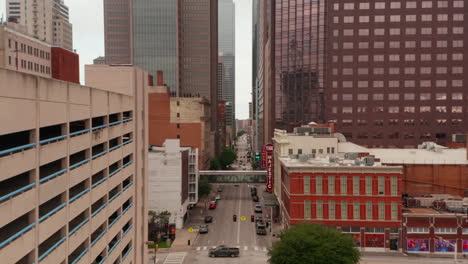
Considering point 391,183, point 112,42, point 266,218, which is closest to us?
point 391,183

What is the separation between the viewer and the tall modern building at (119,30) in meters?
171

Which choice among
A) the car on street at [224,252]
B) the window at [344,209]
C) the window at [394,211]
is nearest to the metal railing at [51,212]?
the car on street at [224,252]

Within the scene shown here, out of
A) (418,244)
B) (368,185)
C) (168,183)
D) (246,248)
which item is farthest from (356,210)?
(168,183)

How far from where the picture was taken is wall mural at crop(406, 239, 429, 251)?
60.9 meters

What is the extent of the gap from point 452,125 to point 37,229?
133449 millimetres

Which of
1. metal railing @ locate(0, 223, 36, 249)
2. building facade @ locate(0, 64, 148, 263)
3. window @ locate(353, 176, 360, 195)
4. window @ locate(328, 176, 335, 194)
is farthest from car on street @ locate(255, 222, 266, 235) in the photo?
metal railing @ locate(0, 223, 36, 249)

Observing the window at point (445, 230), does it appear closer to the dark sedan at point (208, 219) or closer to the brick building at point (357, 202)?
the brick building at point (357, 202)

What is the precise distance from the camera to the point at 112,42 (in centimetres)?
17225

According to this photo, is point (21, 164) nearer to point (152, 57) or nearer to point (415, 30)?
point (415, 30)

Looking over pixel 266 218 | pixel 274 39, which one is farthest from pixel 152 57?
pixel 266 218

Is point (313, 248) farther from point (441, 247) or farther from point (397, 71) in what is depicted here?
point (397, 71)

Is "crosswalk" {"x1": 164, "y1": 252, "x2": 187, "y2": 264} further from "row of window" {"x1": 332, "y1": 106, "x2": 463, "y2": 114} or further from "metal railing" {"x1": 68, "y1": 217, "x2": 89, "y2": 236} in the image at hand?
"row of window" {"x1": 332, "y1": 106, "x2": 463, "y2": 114}

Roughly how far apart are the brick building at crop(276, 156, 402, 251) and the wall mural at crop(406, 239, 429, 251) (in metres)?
1.73

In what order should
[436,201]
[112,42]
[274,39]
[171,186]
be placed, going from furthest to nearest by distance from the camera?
[112,42]
[274,39]
[171,186]
[436,201]
